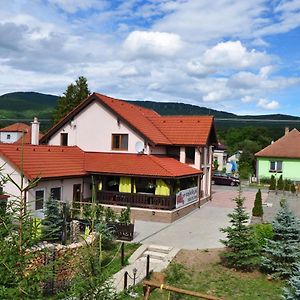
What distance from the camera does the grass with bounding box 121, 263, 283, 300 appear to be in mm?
11211

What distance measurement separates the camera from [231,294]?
11312 millimetres

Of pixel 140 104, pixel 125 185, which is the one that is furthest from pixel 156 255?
pixel 140 104

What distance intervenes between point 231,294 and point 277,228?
3.14 meters

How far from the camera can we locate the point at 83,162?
23391 mm

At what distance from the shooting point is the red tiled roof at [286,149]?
41906mm

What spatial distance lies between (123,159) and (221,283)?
12353 mm

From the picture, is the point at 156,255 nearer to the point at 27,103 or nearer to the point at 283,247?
the point at 283,247

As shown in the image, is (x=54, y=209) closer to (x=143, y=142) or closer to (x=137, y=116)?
(x=143, y=142)

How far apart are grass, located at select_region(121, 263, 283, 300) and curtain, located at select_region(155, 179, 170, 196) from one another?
8.04 meters

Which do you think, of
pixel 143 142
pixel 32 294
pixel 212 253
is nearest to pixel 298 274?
pixel 212 253

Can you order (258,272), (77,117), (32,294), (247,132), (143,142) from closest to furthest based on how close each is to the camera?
(32,294)
(258,272)
(143,142)
(77,117)
(247,132)

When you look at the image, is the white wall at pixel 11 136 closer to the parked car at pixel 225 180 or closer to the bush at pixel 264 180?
the parked car at pixel 225 180

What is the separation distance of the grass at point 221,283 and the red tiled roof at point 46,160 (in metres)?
8.16

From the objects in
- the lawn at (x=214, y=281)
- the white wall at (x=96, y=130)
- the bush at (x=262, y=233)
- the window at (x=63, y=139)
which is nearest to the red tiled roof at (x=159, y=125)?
the white wall at (x=96, y=130)
